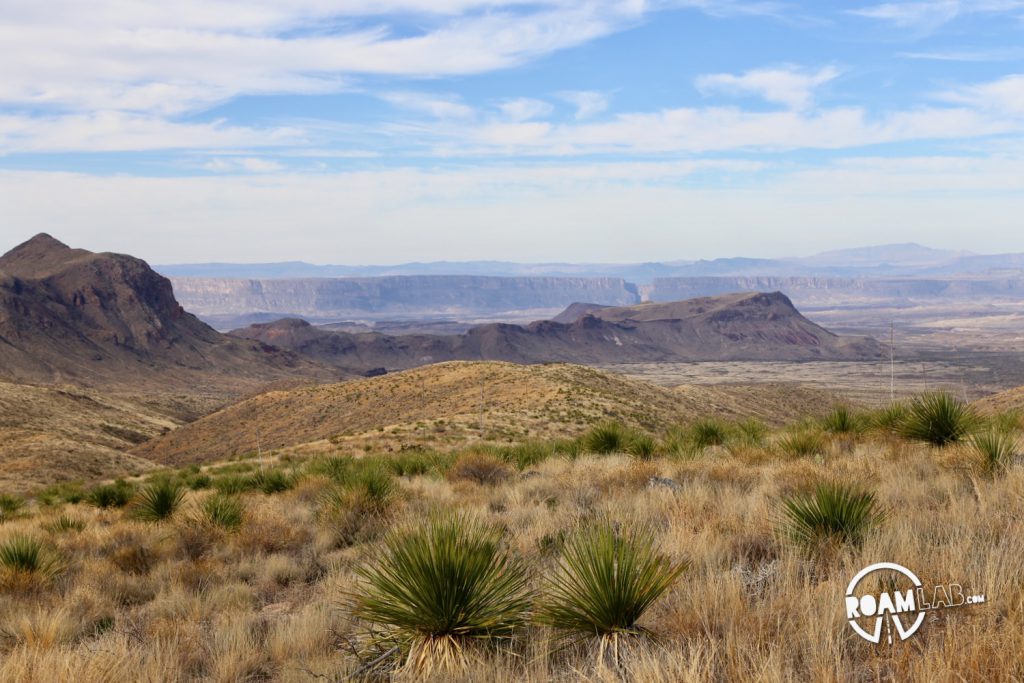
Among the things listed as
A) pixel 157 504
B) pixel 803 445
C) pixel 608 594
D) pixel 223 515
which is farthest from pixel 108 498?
pixel 608 594

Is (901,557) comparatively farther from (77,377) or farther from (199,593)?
(77,377)

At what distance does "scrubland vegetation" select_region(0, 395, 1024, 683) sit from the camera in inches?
142

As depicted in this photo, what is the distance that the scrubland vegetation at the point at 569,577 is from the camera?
11.8ft

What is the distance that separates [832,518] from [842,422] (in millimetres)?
8484

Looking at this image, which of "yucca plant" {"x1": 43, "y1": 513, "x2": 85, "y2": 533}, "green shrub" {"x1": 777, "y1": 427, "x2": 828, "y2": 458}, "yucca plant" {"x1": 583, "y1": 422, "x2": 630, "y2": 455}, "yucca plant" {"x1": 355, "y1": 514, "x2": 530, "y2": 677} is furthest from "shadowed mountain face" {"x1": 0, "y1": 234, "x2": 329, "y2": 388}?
"yucca plant" {"x1": 355, "y1": 514, "x2": 530, "y2": 677}

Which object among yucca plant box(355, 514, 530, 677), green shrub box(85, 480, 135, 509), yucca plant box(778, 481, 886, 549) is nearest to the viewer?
yucca plant box(355, 514, 530, 677)

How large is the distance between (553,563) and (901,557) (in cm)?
242

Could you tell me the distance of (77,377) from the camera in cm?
9719

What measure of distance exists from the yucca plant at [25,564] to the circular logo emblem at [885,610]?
305 inches

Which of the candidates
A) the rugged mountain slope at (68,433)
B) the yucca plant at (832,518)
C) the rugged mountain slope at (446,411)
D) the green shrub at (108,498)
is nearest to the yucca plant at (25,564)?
the green shrub at (108,498)

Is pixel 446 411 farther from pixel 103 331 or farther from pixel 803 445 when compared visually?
pixel 103 331

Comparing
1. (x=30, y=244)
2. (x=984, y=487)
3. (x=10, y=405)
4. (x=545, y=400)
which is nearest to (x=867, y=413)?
(x=984, y=487)

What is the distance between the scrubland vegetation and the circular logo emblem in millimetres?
90

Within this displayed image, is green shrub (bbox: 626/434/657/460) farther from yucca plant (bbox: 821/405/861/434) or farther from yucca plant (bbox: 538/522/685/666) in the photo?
yucca plant (bbox: 538/522/685/666)
